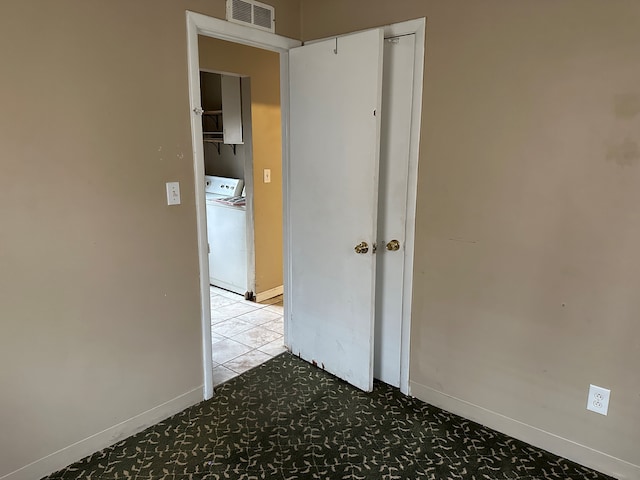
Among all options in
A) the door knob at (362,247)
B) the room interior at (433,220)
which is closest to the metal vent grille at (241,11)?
the room interior at (433,220)

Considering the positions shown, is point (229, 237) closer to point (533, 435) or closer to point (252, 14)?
point (252, 14)

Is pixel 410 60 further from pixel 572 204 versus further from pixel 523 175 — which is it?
pixel 572 204

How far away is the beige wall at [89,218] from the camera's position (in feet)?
5.65

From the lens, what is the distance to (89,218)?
1.93 metres

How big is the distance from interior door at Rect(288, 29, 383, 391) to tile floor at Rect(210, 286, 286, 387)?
424mm

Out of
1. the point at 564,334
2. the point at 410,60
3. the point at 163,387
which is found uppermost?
the point at 410,60

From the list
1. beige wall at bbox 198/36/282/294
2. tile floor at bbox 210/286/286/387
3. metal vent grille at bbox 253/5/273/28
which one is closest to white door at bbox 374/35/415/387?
metal vent grille at bbox 253/5/273/28

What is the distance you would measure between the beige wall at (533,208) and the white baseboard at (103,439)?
57.1 inches

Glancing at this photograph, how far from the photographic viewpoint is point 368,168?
7.63 ft

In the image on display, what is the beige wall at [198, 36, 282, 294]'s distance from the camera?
3553 millimetres

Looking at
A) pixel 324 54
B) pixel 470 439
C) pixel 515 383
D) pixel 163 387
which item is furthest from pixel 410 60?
pixel 163 387

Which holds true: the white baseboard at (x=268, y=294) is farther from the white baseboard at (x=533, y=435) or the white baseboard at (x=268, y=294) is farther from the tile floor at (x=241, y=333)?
the white baseboard at (x=533, y=435)

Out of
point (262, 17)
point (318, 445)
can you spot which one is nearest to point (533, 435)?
point (318, 445)

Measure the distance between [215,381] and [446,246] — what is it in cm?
165
